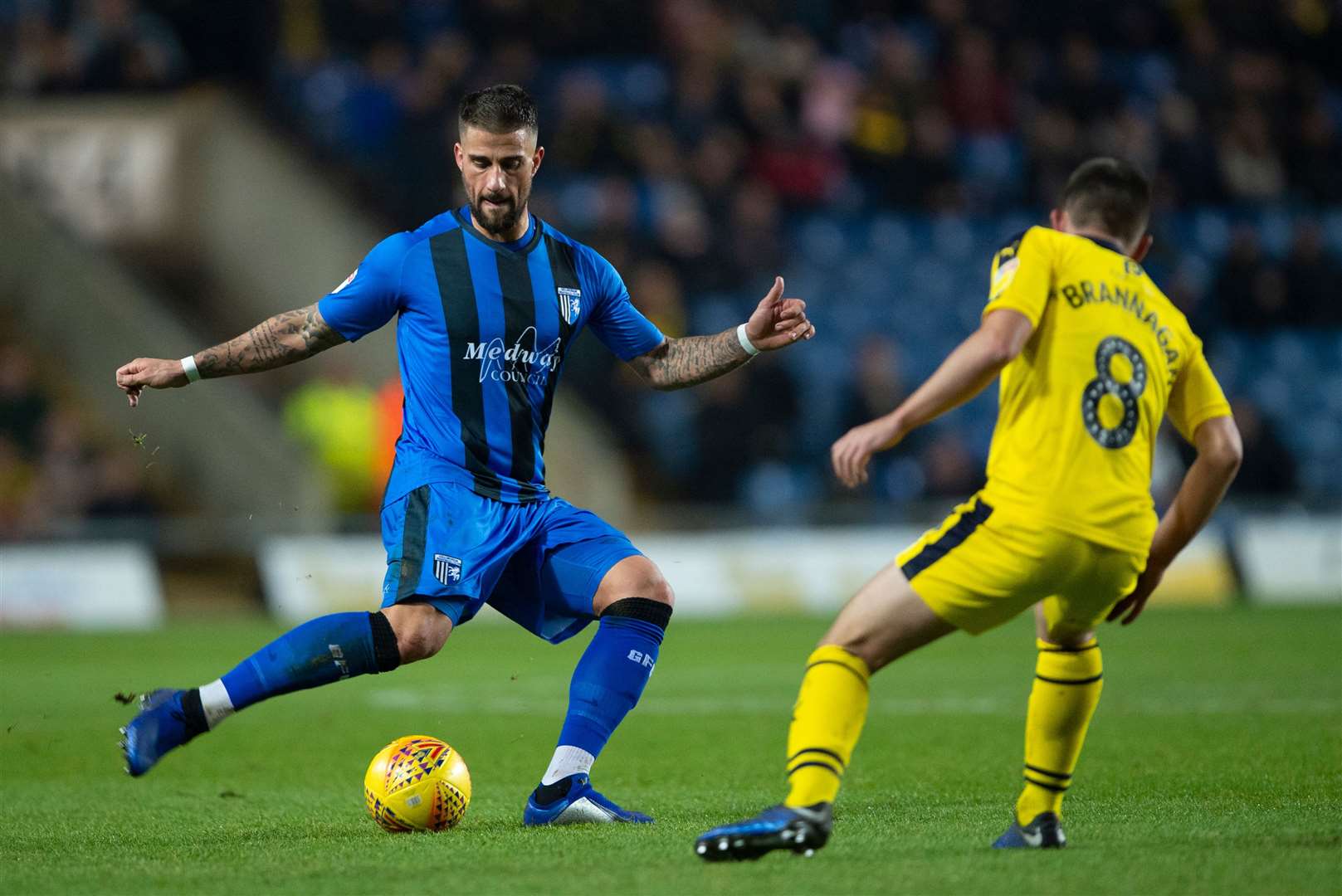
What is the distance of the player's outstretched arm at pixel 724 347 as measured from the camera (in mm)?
5832

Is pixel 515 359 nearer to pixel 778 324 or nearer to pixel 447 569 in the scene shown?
pixel 447 569

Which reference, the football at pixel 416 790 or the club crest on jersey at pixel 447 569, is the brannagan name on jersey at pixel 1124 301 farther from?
the football at pixel 416 790

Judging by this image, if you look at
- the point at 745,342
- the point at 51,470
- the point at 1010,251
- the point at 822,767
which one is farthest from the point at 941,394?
the point at 51,470

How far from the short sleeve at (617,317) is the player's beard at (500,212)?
0.38 metres

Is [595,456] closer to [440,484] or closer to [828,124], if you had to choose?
[828,124]

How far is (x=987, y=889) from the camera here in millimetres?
4309

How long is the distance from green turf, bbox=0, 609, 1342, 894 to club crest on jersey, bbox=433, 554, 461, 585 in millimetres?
809

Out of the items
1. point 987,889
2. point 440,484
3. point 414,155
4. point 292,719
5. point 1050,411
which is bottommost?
point 292,719

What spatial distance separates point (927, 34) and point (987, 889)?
61.2ft

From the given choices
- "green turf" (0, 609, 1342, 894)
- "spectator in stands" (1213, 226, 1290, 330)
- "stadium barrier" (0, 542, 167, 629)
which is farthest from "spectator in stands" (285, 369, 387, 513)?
"spectator in stands" (1213, 226, 1290, 330)

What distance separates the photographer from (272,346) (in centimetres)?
574

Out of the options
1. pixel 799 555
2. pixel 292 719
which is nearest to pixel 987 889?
pixel 292 719

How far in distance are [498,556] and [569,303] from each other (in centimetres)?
94

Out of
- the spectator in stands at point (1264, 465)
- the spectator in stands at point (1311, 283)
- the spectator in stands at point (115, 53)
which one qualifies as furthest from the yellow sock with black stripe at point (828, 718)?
the spectator in stands at point (115, 53)
